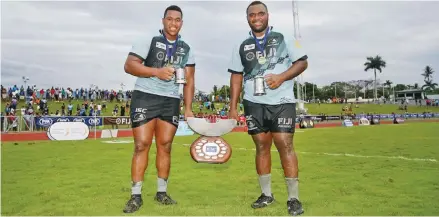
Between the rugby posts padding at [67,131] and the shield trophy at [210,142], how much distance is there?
15980 millimetres

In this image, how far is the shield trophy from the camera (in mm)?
5020

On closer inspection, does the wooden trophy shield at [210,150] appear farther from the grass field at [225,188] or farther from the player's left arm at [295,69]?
the player's left arm at [295,69]

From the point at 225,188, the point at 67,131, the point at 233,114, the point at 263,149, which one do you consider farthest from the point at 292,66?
the point at 67,131

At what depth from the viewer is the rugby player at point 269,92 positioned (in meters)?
4.66

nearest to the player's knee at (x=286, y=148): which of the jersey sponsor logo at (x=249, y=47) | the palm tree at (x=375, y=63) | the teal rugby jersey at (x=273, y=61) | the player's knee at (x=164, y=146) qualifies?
the teal rugby jersey at (x=273, y=61)

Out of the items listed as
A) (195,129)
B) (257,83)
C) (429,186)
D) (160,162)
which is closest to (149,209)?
(160,162)

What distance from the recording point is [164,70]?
4703 millimetres

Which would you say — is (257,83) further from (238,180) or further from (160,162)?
(238,180)

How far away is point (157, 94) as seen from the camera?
5.02m

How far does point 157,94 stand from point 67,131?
53.1 feet

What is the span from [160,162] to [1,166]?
5.61 meters

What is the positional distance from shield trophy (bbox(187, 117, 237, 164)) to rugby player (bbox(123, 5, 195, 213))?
0.31 meters

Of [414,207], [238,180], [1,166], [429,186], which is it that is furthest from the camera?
[1,166]

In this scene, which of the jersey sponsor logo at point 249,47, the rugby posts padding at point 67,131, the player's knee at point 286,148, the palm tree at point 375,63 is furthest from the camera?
the palm tree at point 375,63
